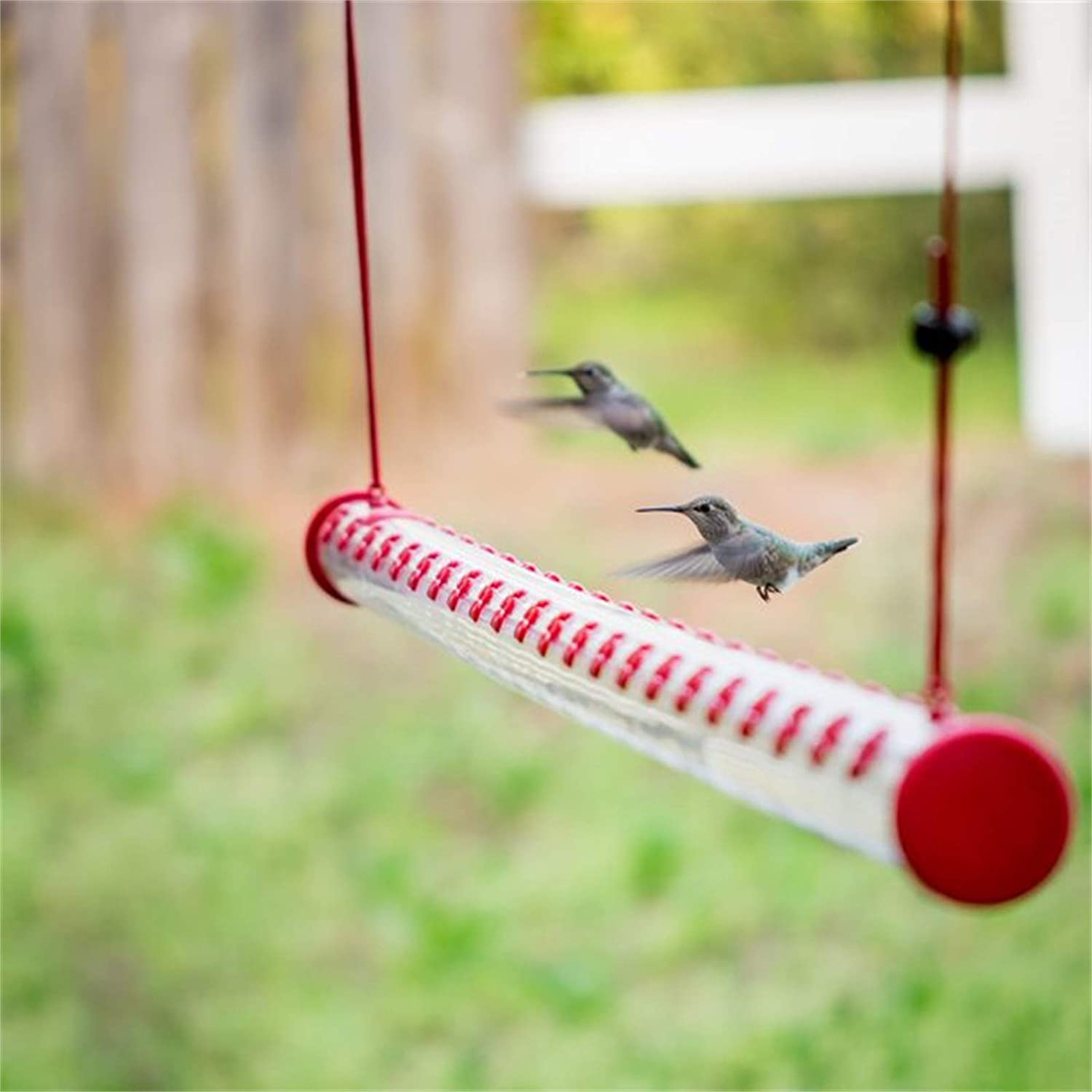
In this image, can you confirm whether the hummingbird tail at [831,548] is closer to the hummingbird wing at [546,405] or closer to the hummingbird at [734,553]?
the hummingbird at [734,553]

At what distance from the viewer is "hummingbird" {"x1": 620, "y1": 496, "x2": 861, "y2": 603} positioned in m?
0.85

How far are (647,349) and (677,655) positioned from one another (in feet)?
6.10

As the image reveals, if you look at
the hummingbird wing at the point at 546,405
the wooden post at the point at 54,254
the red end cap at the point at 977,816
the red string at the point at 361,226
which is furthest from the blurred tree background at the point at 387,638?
the red end cap at the point at 977,816

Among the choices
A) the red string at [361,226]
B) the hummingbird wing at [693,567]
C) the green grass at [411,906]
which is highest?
the red string at [361,226]

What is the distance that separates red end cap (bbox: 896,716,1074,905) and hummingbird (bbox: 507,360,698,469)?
41 cm

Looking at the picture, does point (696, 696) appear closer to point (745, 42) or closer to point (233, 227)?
point (233, 227)

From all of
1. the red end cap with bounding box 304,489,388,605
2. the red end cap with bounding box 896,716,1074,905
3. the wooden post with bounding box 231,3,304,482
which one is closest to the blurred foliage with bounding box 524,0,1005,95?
the wooden post with bounding box 231,3,304,482

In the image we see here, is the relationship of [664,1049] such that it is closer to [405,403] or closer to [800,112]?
[405,403]

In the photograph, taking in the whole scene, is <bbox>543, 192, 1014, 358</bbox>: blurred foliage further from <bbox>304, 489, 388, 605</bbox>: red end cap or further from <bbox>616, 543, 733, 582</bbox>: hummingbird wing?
<bbox>616, 543, 733, 582</bbox>: hummingbird wing

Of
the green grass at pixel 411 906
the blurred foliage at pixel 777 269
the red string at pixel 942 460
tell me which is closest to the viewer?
the red string at pixel 942 460

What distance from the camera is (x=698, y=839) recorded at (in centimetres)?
236

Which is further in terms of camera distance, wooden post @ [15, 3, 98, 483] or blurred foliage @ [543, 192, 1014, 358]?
blurred foliage @ [543, 192, 1014, 358]

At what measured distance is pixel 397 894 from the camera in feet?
7.76

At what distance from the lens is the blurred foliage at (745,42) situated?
8.59 ft
